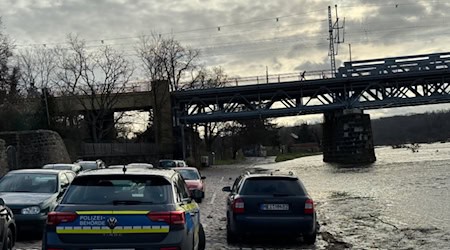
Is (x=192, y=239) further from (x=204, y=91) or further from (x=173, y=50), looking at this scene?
(x=173, y=50)

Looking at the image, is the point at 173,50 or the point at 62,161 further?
the point at 173,50

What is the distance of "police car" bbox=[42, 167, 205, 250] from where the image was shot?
291 inches

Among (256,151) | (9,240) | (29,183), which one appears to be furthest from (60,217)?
(256,151)

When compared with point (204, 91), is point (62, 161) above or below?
below

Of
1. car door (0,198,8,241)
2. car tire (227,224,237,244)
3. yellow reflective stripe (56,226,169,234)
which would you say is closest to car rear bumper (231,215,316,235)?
car tire (227,224,237,244)

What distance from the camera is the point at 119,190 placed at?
7.91m

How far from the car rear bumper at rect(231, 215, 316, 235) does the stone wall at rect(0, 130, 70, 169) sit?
2809 cm

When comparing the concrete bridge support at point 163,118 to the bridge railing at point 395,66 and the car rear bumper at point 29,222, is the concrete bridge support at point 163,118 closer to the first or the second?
the bridge railing at point 395,66

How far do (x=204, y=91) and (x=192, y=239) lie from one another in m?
66.1

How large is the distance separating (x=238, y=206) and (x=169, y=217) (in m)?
5.53

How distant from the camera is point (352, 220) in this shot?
62.0 ft

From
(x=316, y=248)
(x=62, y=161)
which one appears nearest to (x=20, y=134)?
(x=62, y=161)

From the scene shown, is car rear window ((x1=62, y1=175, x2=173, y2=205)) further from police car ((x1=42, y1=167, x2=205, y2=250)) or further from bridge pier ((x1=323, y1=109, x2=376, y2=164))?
bridge pier ((x1=323, y1=109, x2=376, y2=164))

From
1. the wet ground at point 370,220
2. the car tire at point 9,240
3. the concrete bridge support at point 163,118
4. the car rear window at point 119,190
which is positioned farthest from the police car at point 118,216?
the concrete bridge support at point 163,118
